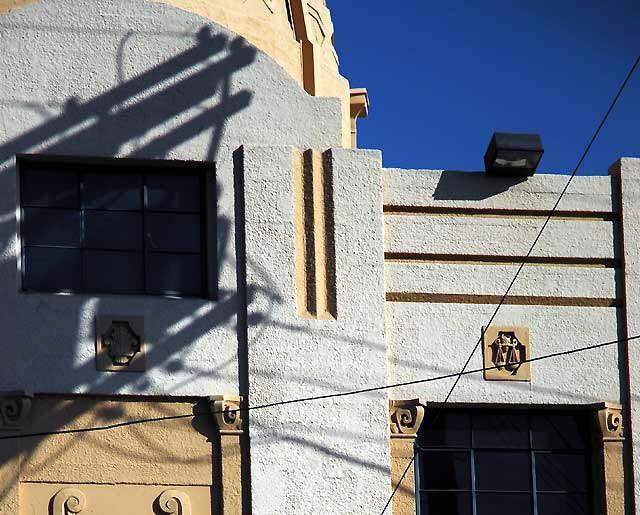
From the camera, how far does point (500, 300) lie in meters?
20.5

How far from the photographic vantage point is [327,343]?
64.8ft

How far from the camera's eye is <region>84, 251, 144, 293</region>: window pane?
19781 mm

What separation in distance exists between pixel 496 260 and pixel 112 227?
419cm

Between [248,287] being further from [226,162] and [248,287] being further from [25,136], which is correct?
[25,136]

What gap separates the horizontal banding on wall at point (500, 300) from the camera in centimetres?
2028

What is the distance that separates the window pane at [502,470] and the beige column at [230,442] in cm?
264

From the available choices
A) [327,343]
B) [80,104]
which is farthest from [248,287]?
[80,104]

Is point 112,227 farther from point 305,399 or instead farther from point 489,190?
point 489,190

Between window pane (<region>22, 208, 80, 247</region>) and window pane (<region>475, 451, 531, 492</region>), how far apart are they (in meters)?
4.90

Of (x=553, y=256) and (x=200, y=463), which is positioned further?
(x=553, y=256)

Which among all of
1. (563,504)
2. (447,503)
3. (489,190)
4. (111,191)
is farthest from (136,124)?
(563,504)

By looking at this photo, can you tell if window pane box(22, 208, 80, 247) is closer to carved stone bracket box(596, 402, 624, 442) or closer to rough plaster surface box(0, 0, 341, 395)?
rough plaster surface box(0, 0, 341, 395)

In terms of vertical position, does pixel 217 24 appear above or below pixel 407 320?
above

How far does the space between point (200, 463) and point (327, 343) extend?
1.84 meters
